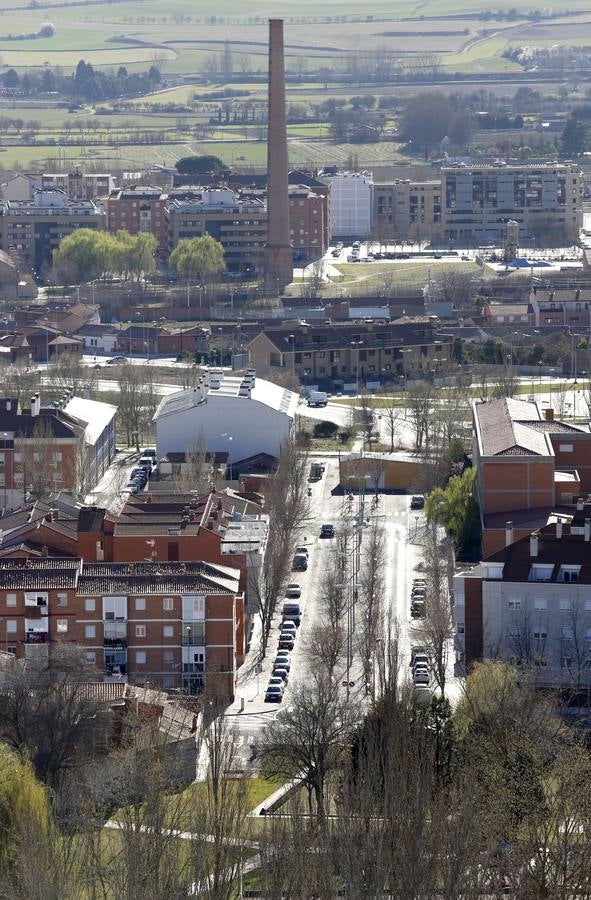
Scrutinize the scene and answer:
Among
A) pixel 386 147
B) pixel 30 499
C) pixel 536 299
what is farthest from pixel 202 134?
pixel 30 499

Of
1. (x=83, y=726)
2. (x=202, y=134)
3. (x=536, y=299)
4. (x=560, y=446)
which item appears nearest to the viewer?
(x=83, y=726)

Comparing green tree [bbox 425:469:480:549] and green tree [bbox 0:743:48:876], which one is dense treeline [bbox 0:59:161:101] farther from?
green tree [bbox 0:743:48:876]

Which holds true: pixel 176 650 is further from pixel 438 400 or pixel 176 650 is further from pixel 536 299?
pixel 536 299

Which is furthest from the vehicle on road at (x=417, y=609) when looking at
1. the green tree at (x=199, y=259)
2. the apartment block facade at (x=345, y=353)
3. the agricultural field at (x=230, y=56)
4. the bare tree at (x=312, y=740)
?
the agricultural field at (x=230, y=56)

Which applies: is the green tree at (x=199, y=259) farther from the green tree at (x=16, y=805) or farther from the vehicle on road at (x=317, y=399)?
the green tree at (x=16, y=805)

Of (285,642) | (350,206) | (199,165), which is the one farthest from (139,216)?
(285,642)
